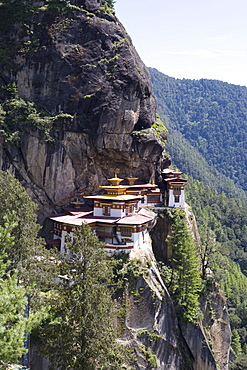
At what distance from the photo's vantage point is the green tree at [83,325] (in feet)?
59.7

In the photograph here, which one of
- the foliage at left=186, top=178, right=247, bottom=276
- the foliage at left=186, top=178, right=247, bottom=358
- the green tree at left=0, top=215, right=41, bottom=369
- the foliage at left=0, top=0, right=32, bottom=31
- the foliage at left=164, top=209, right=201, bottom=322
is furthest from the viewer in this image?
the foliage at left=186, top=178, right=247, bottom=276

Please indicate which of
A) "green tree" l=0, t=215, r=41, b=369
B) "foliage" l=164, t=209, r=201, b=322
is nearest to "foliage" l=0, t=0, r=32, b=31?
"foliage" l=164, t=209, r=201, b=322

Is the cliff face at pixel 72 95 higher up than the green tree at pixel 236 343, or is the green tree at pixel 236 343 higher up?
the cliff face at pixel 72 95

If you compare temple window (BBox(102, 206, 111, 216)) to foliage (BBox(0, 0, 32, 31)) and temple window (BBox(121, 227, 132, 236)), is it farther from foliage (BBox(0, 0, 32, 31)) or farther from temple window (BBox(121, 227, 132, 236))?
foliage (BBox(0, 0, 32, 31))

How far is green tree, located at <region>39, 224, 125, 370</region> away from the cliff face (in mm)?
15447

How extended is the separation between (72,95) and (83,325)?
76.3 feet

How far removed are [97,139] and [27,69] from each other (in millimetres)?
9665

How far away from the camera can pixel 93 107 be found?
34969mm

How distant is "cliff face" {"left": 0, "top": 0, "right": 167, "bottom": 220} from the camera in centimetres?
3353

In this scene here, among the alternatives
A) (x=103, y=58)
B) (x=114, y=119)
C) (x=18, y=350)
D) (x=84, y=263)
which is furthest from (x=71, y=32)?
(x=18, y=350)

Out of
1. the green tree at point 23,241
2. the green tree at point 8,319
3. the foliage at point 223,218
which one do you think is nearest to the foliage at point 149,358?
the green tree at point 23,241

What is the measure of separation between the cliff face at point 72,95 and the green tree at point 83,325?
15.4 m

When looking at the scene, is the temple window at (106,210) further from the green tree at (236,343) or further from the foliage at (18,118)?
the green tree at (236,343)

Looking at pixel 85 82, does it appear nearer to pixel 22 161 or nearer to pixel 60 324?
pixel 22 161
